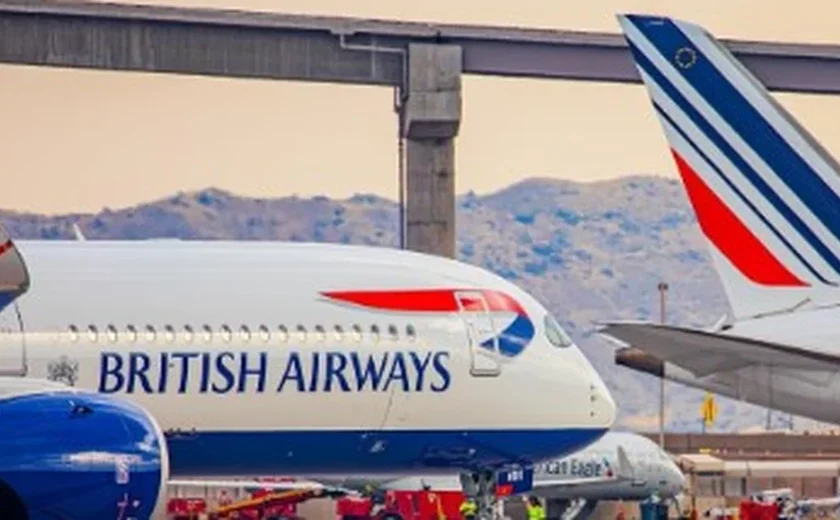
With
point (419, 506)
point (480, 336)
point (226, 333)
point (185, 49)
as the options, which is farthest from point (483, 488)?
point (185, 49)

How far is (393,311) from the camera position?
3878cm

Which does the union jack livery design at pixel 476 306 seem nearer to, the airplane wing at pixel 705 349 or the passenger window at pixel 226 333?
the passenger window at pixel 226 333

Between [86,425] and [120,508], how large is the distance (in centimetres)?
88

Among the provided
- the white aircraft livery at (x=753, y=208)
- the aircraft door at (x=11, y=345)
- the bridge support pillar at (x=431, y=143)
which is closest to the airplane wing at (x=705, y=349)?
the white aircraft livery at (x=753, y=208)

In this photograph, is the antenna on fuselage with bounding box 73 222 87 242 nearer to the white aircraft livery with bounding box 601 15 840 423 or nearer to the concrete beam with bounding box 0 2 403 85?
the white aircraft livery with bounding box 601 15 840 423

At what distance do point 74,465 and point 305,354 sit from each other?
39.9 ft

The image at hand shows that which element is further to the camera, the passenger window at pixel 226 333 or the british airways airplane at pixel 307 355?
the passenger window at pixel 226 333

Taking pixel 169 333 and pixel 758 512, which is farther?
pixel 758 512

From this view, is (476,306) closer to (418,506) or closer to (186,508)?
(418,506)

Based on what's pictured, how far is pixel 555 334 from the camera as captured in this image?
131 ft

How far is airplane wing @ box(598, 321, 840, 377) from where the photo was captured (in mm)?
33781

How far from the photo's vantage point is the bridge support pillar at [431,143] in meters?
83.0

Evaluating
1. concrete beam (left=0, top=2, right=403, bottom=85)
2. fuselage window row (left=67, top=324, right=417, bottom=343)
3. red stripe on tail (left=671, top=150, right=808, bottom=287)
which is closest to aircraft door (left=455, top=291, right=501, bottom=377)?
fuselage window row (left=67, top=324, right=417, bottom=343)

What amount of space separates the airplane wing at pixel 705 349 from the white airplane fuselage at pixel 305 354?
3.74 meters
